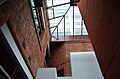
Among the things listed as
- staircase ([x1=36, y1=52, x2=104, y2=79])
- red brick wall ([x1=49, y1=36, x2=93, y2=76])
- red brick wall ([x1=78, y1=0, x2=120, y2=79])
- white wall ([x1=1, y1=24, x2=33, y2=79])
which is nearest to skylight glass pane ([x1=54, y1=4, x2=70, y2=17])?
red brick wall ([x1=49, y1=36, x2=93, y2=76])

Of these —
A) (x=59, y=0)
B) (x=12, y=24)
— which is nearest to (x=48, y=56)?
(x=59, y=0)

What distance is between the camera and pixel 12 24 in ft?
11.3

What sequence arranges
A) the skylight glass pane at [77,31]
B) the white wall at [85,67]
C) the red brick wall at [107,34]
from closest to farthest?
the red brick wall at [107,34] < the white wall at [85,67] < the skylight glass pane at [77,31]

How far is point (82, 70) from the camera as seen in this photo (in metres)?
5.28

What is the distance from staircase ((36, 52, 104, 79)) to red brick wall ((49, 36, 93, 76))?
3.29 meters

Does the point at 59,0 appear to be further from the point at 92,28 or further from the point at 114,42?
the point at 114,42

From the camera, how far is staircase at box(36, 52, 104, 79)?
5.06 m

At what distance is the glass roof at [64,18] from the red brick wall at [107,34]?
6.94 m

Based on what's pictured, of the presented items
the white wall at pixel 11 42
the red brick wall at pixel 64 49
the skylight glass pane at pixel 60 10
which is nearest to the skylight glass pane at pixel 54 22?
the skylight glass pane at pixel 60 10

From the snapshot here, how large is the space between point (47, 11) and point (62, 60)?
2635mm

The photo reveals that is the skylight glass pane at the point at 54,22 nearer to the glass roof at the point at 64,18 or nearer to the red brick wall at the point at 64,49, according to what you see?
the glass roof at the point at 64,18

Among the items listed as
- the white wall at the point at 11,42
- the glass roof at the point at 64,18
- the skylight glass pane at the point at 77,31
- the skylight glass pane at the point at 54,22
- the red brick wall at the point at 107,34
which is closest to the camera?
the red brick wall at the point at 107,34

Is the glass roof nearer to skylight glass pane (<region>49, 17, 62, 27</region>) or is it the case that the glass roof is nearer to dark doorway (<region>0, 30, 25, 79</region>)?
skylight glass pane (<region>49, 17, 62, 27</region>)

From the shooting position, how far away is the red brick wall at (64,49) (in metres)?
9.50
